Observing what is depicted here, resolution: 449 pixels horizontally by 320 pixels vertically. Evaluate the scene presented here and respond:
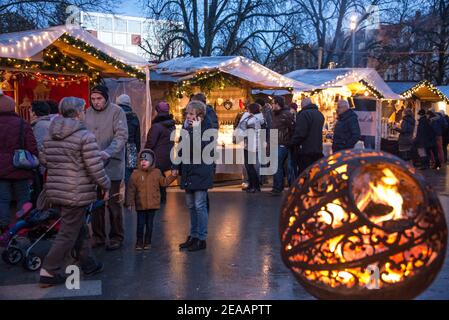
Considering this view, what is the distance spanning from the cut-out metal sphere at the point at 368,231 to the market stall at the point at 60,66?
672cm

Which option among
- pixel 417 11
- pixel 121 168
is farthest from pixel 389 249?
pixel 417 11

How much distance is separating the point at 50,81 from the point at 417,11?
26.9m

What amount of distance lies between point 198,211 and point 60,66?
567cm

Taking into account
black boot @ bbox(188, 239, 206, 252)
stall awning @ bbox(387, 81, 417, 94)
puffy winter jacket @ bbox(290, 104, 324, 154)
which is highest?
stall awning @ bbox(387, 81, 417, 94)

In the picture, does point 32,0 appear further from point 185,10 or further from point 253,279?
point 253,279

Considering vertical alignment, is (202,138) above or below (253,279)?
above

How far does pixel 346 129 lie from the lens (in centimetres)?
935

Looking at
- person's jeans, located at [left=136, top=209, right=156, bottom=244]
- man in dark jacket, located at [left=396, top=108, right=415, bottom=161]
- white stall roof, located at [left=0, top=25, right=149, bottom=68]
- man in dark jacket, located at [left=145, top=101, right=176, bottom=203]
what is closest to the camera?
person's jeans, located at [left=136, top=209, right=156, bottom=244]

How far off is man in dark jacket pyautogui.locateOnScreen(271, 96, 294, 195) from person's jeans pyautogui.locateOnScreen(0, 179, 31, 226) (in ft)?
16.9

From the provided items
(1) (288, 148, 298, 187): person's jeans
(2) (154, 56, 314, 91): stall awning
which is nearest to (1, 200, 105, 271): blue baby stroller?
(1) (288, 148, 298, 187): person's jeans

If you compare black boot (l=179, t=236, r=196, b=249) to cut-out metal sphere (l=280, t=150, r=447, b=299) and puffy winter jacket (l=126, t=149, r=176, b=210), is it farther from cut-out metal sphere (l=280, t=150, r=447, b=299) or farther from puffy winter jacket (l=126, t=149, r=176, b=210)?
cut-out metal sphere (l=280, t=150, r=447, b=299)

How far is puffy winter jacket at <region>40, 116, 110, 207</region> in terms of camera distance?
5.08 m

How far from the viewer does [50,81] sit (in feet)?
36.1

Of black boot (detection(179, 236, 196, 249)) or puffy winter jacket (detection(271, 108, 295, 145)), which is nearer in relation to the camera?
black boot (detection(179, 236, 196, 249))
